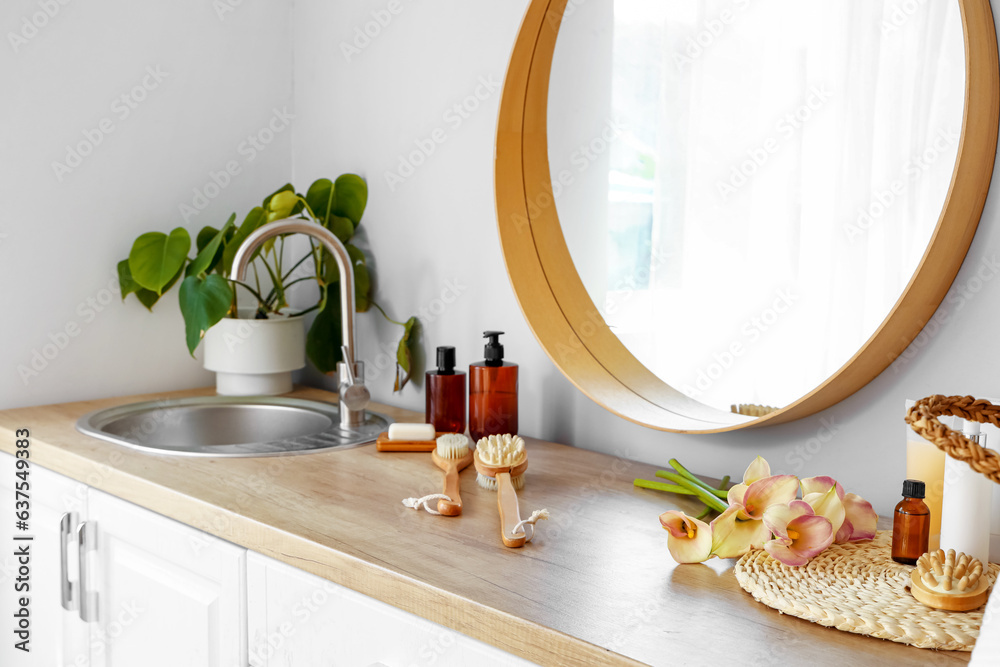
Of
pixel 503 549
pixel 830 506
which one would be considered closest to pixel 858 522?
pixel 830 506

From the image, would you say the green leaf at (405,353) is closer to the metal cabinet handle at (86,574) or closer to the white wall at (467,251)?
the white wall at (467,251)

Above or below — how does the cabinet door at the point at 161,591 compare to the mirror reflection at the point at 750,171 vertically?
below

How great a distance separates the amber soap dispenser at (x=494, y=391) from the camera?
1.26m

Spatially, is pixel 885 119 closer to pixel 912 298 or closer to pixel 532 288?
pixel 912 298

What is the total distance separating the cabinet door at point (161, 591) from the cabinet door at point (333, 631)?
41 mm

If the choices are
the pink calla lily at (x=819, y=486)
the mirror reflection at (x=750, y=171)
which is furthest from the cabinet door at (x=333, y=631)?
the mirror reflection at (x=750, y=171)

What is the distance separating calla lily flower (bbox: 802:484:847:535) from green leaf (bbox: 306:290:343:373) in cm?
106

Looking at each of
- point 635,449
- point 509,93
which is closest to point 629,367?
point 635,449

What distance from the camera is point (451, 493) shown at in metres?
1.02

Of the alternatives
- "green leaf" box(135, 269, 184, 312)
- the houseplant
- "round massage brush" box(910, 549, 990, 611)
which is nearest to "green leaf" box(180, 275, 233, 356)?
the houseplant

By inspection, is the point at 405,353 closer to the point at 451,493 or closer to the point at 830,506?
the point at 451,493

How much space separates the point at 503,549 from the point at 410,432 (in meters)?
0.45

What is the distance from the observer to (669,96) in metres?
1.17

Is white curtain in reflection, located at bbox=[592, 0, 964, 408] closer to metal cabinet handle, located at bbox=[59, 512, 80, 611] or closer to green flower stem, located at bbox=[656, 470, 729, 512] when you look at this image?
green flower stem, located at bbox=[656, 470, 729, 512]
